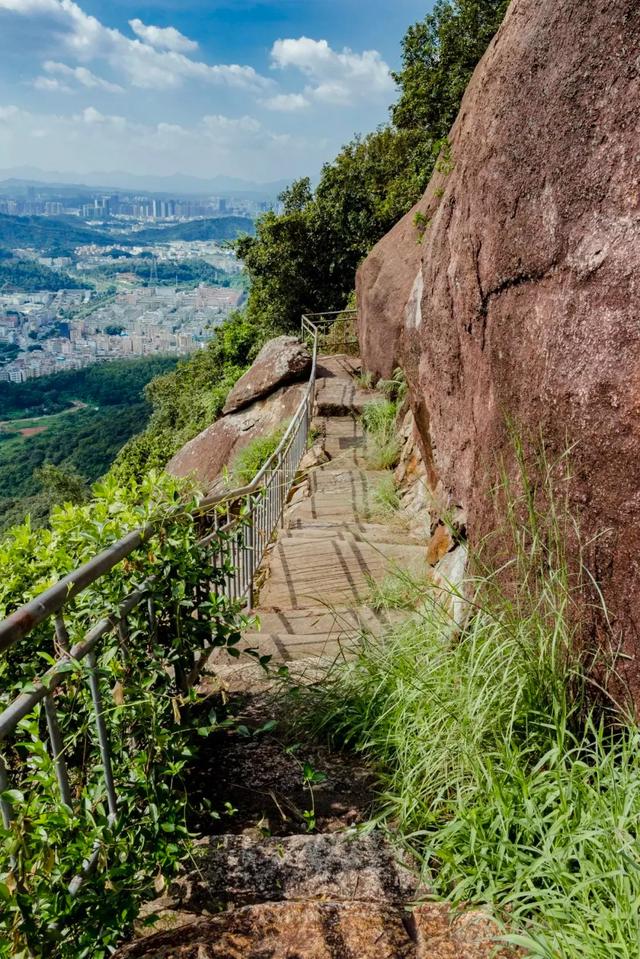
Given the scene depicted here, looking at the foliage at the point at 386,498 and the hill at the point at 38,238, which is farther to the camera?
the hill at the point at 38,238

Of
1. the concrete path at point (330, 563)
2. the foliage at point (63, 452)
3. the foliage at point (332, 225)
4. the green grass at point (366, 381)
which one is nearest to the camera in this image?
the concrete path at point (330, 563)

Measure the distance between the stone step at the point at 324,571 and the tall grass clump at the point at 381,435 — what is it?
10.3ft

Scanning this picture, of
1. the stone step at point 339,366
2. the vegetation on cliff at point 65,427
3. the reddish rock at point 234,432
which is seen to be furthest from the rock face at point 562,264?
the vegetation on cliff at point 65,427

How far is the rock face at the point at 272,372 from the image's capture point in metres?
14.1

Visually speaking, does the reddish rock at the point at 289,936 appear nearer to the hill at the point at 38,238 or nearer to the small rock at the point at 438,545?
the small rock at the point at 438,545

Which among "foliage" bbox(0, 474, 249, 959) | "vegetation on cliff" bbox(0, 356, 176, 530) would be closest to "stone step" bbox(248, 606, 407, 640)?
"foliage" bbox(0, 474, 249, 959)

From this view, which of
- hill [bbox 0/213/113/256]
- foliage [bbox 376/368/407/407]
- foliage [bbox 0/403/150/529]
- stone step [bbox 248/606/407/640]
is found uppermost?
hill [bbox 0/213/113/256]

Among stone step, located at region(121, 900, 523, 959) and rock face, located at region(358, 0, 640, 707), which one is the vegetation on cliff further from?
stone step, located at region(121, 900, 523, 959)

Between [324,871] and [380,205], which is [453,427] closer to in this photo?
[324,871]

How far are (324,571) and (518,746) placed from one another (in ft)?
10.1

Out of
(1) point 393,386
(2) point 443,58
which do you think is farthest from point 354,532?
(2) point 443,58

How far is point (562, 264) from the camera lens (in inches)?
99.5

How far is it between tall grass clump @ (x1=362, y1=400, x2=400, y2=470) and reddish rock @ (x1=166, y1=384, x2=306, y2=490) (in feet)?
9.90

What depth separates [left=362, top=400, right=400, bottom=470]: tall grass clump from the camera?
8547mm
